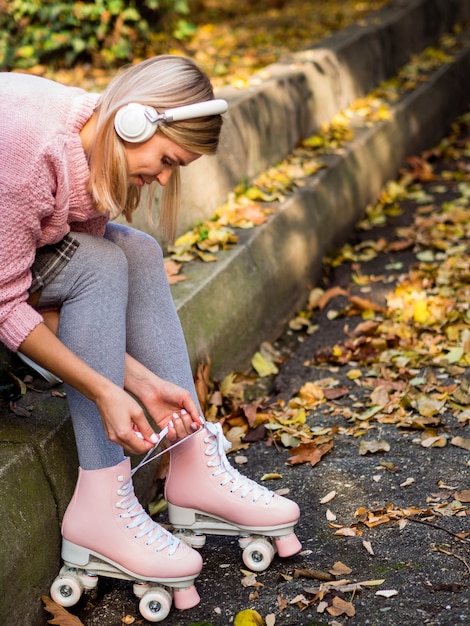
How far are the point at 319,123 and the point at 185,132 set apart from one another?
3.11 meters

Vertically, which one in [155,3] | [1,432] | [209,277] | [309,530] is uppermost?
[155,3]

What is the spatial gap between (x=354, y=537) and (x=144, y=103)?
1143 mm

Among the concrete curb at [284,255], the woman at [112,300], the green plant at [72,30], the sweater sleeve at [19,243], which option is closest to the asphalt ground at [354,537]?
the woman at [112,300]

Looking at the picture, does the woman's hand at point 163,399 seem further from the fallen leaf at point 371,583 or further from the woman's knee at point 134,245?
the fallen leaf at point 371,583

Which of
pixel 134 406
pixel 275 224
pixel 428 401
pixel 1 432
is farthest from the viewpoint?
pixel 275 224

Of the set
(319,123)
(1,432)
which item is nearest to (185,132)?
(1,432)

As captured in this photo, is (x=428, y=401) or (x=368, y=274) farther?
(x=368, y=274)

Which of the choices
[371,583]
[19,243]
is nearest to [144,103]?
[19,243]

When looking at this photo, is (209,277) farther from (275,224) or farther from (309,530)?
(309,530)

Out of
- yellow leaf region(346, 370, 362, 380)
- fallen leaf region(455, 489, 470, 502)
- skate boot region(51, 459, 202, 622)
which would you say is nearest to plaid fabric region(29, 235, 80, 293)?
skate boot region(51, 459, 202, 622)

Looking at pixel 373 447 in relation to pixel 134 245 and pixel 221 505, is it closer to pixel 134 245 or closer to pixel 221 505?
pixel 221 505

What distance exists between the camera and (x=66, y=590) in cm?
202

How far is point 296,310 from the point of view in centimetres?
383

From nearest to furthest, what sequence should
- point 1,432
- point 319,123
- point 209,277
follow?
point 1,432 < point 209,277 < point 319,123
